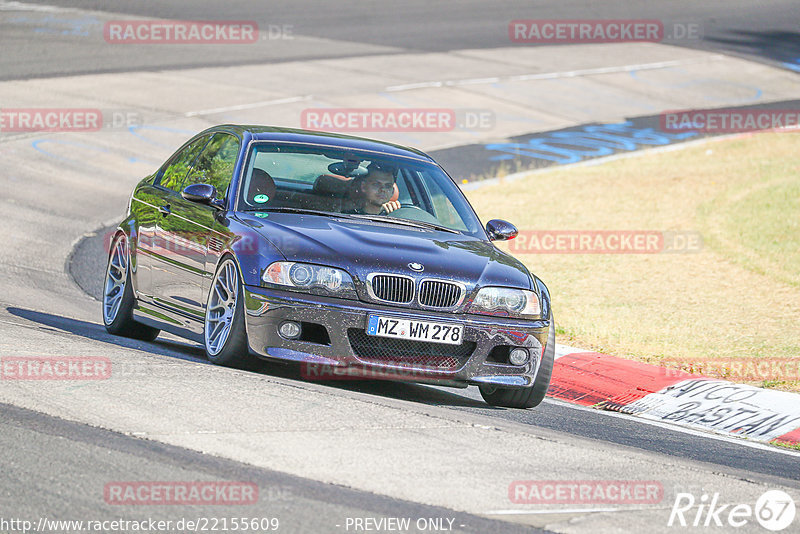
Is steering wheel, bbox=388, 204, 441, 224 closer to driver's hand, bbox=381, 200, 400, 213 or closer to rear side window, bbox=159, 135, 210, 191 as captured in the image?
driver's hand, bbox=381, 200, 400, 213

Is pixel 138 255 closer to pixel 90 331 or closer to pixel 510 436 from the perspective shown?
pixel 90 331

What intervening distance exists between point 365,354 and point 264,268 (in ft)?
2.55

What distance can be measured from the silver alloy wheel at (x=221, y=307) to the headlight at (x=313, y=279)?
34cm

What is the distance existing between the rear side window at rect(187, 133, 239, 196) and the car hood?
650 millimetres

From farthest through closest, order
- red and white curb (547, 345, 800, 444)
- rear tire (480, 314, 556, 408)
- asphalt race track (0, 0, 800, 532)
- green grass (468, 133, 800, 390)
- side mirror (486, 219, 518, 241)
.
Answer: green grass (468, 133, 800, 390) < side mirror (486, 219, 518, 241) < red and white curb (547, 345, 800, 444) < rear tire (480, 314, 556, 408) < asphalt race track (0, 0, 800, 532)

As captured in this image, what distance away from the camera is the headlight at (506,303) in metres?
7.58

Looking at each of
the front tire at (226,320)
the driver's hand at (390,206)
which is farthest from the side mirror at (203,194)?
the driver's hand at (390,206)

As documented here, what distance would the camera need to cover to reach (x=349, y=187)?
8523 millimetres

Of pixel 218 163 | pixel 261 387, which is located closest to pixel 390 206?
pixel 218 163

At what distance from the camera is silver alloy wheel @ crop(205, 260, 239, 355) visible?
764 cm

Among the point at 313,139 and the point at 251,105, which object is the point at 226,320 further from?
the point at 251,105

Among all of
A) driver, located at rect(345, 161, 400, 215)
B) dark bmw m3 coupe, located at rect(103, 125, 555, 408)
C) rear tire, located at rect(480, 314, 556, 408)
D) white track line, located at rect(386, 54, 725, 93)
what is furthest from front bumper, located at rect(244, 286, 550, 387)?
white track line, located at rect(386, 54, 725, 93)

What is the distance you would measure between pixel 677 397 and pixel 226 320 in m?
3.52

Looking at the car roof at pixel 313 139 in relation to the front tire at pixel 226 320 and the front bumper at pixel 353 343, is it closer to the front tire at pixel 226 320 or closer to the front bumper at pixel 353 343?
the front tire at pixel 226 320
